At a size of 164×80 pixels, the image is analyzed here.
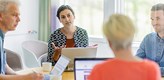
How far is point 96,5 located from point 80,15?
33cm

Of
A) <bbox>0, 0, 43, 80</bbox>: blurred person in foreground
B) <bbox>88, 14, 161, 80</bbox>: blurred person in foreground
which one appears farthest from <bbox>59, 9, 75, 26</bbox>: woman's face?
<bbox>88, 14, 161, 80</bbox>: blurred person in foreground

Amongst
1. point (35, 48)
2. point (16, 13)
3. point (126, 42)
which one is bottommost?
point (35, 48)

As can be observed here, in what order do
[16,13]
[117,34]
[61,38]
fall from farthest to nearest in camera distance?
[61,38]
[16,13]
[117,34]

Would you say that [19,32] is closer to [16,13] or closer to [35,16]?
[35,16]

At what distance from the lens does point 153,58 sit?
114 inches

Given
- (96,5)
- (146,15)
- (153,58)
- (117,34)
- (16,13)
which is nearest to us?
(117,34)

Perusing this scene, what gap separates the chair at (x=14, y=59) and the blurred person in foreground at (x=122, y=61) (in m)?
2.58

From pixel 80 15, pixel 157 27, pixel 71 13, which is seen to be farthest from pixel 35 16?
pixel 157 27

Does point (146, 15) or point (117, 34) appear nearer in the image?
point (117, 34)

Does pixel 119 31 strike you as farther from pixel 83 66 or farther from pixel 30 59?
pixel 30 59

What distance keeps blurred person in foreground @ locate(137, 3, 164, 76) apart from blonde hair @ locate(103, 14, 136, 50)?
173 centimetres

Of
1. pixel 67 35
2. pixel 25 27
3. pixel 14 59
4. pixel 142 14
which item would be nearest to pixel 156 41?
pixel 67 35

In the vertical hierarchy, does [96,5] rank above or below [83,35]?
above

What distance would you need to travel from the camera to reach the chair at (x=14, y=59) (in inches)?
143
